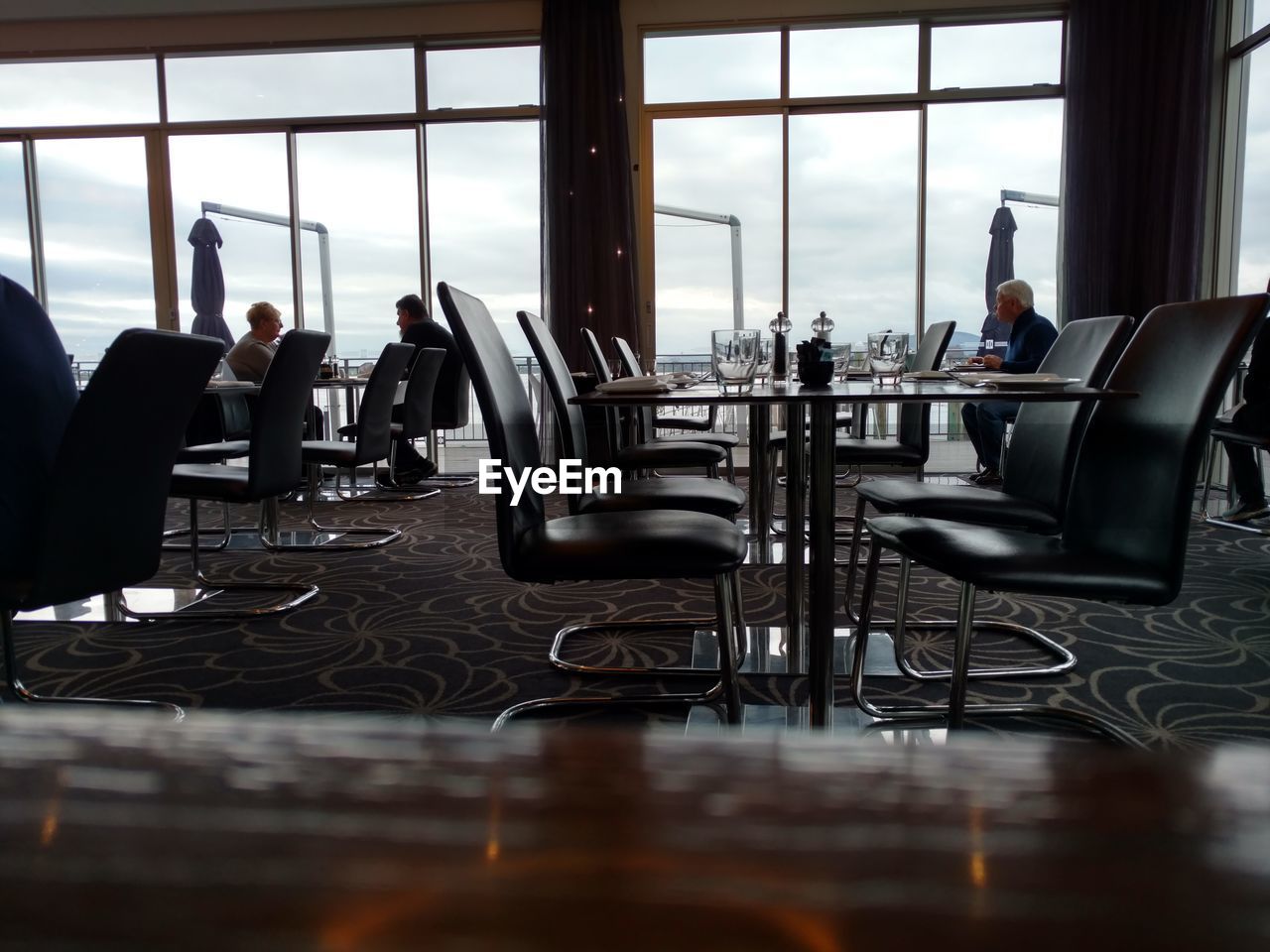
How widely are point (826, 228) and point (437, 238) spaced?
2832 mm

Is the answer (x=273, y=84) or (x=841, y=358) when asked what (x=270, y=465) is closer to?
(x=841, y=358)

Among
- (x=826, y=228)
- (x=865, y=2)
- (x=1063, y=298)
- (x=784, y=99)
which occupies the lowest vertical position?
(x=1063, y=298)

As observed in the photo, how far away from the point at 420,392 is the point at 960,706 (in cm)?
358

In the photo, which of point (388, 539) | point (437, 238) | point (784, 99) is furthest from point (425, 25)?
point (388, 539)

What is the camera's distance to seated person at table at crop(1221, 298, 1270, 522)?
3512 millimetres

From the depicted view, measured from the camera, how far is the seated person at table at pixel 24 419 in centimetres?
155

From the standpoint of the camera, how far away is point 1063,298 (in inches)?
233

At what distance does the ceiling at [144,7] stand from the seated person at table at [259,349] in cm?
242

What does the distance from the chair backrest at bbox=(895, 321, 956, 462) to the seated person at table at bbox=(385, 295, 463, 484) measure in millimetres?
2400

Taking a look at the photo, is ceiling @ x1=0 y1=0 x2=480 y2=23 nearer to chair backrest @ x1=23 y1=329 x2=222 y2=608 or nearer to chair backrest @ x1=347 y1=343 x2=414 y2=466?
chair backrest @ x1=347 y1=343 x2=414 y2=466

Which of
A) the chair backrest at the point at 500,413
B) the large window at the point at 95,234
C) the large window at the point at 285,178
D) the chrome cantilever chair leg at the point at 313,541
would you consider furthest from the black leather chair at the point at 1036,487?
the large window at the point at 95,234

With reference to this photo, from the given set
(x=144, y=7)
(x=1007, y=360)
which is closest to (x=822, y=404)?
(x=1007, y=360)

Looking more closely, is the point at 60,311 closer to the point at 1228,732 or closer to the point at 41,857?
the point at 1228,732

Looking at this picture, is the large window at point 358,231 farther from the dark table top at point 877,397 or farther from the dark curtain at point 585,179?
the dark table top at point 877,397
